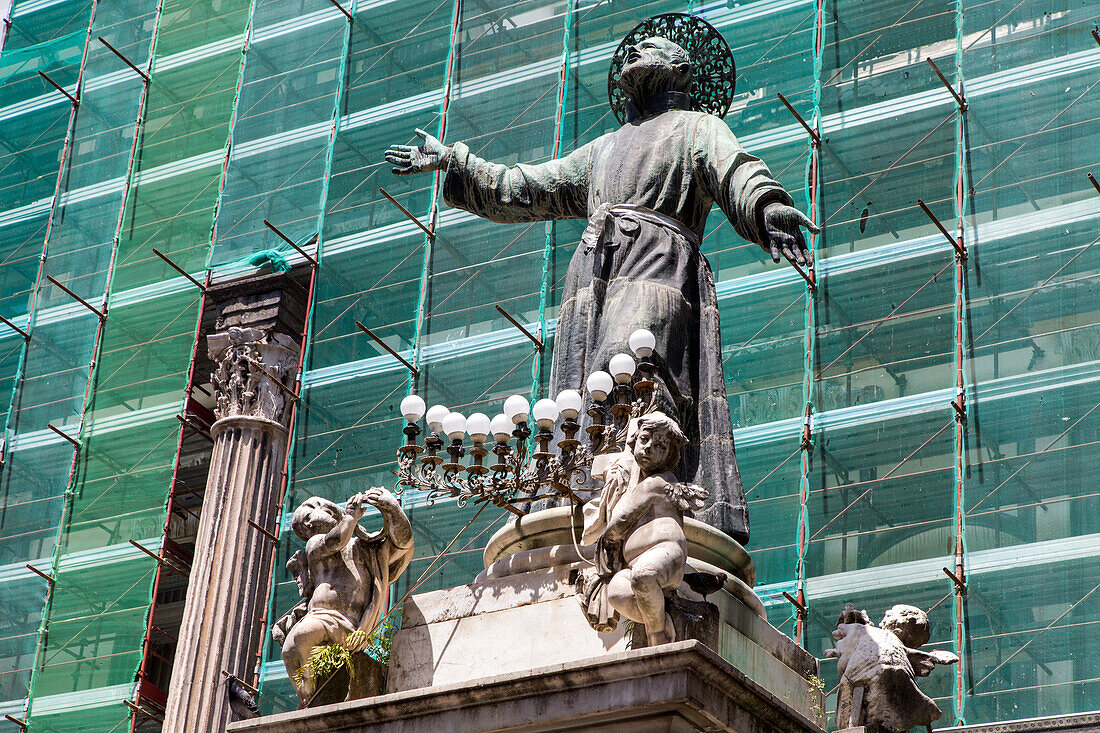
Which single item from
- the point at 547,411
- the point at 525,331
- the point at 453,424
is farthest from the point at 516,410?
the point at 525,331

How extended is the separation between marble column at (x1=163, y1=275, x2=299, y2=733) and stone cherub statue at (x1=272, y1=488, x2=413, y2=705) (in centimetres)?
1036

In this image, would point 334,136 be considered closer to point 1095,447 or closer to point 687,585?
point 1095,447

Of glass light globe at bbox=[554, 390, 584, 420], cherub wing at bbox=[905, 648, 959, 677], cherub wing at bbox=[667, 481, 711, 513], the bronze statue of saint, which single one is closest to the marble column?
the bronze statue of saint

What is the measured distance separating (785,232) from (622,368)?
1.61m

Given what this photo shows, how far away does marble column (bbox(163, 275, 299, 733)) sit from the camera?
22.4 meters

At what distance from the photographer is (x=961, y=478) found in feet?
67.3

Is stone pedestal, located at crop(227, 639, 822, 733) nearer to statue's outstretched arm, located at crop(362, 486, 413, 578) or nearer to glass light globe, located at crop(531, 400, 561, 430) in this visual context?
statue's outstretched arm, located at crop(362, 486, 413, 578)

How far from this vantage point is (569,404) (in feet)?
40.1

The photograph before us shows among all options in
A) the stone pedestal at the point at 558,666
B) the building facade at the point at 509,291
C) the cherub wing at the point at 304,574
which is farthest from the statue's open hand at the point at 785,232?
the building facade at the point at 509,291

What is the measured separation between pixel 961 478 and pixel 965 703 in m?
2.58

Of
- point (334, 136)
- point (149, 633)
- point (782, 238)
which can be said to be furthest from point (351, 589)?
point (334, 136)

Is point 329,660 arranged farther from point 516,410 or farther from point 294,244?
point 294,244

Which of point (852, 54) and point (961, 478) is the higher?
point (852, 54)

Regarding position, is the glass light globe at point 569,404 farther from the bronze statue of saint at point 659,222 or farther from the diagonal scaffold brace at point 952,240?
the diagonal scaffold brace at point 952,240
